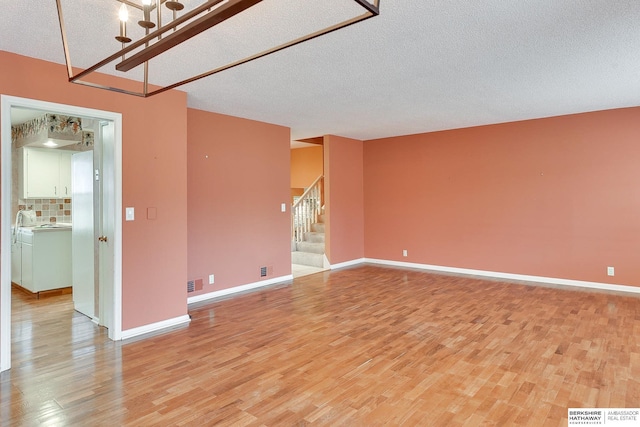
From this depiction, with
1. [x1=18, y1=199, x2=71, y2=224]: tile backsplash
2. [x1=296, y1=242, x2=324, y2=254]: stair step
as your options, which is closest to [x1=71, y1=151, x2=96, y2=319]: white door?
[x1=18, y1=199, x2=71, y2=224]: tile backsplash

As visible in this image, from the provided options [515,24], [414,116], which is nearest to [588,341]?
[515,24]

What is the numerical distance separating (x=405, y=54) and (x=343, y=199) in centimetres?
433

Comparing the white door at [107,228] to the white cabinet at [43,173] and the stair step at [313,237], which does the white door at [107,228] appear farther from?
the stair step at [313,237]

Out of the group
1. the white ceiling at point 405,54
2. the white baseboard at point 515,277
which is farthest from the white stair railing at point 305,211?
the white ceiling at point 405,54

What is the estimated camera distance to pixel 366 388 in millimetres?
2590

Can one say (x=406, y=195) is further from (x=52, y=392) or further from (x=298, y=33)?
(x=52, y=392)

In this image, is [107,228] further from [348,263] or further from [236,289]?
[348,263]

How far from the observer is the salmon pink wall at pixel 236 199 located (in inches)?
194

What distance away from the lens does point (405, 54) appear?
3092 mm

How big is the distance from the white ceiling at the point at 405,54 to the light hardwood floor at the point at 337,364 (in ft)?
8.36

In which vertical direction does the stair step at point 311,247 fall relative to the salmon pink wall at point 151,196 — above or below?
below

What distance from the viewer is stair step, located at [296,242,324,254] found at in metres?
7.49

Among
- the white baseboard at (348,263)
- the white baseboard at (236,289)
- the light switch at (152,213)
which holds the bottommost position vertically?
the white baseboard at (236,289)

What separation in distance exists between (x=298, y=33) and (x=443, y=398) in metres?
2.77
